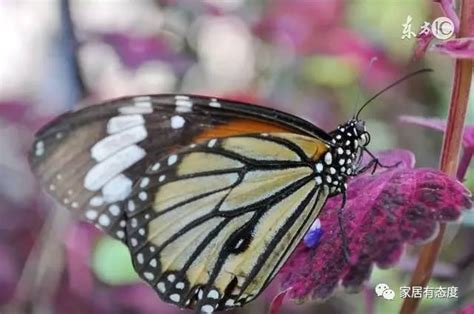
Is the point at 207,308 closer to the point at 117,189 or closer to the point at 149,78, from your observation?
the point at 117,189

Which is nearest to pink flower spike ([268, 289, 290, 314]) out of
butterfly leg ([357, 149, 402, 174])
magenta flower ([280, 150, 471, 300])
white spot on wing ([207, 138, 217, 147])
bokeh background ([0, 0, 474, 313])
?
magenta flower ([280, 150, 471, 300])

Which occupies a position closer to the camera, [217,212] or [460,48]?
[460,48]

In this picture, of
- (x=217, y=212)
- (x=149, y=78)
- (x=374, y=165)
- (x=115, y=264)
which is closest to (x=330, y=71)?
(x=149, y=78)

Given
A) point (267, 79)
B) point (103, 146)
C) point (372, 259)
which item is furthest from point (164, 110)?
point (267, 79)

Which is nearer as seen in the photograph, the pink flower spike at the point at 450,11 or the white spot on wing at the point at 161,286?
the pink flower spike at the point at 450,11

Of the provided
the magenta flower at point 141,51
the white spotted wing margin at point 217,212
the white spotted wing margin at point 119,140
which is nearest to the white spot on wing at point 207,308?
the white spotted wing margin at point 217,212

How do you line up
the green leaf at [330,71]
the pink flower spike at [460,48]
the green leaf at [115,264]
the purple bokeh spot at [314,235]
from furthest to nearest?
the green leaf at [330,71], the green leaf at [115,264], the purple bokeh spot at [314,235], the pink flower spike at [460,48]

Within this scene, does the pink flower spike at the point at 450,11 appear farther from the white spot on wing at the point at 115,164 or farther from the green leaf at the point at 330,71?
the green leaf at the point at 330,71
